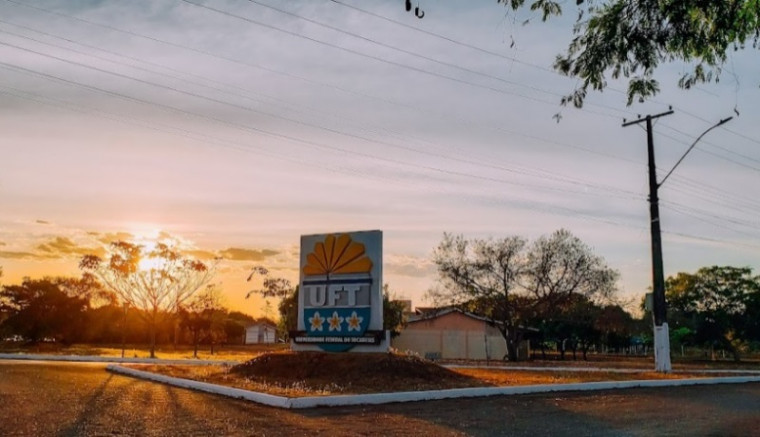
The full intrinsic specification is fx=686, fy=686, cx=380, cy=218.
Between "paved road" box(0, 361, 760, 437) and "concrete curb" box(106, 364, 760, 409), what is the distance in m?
0.44

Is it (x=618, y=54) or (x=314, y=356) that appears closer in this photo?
(x=618, y=54)

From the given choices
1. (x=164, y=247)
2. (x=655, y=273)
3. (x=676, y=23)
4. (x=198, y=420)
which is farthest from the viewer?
(x=164, y=247)

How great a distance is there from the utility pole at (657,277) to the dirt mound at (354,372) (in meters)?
9.57

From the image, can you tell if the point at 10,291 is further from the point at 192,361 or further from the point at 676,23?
the point at 676,23

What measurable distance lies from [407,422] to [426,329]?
3813cm

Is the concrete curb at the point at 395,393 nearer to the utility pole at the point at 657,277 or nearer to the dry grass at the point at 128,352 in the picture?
the utility pole at the point at 657,277

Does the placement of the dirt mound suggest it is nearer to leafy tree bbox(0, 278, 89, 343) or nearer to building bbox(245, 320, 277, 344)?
leafy tree bbox(0, 278, 89, 343)

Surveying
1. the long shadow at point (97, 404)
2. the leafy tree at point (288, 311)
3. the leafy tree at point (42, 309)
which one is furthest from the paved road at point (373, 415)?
the leafy tree at point (42, 309)

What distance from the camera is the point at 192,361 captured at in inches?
1334

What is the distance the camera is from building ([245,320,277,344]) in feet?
332

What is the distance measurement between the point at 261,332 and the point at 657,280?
82.4 meters

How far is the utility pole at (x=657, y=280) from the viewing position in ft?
91.4

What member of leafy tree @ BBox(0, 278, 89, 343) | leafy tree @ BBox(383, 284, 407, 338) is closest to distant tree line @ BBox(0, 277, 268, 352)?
leafy tree @ BBox(0, 278, 89, 343)

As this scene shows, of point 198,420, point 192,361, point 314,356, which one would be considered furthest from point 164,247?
point 198,420
